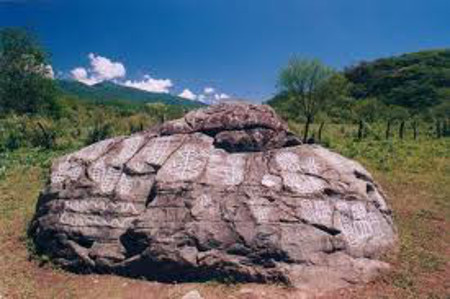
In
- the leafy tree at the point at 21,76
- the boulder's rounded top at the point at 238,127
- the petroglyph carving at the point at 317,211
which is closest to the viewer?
the petroglyph carving at the point at 317,211

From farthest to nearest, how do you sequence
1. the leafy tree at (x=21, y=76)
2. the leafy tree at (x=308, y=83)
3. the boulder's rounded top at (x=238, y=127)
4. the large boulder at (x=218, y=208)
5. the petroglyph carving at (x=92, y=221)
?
the leafy tree at (x=21, y=76), the leafy tree at (x=308, y=83), the boulder's rounded top at (x=238, y=127), the petroglyph carving at (x=92, y=221), the large boulder at (x=218, y=208)

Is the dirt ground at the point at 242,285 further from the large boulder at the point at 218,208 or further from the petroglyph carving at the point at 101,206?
the petroglyph carving at the point at 101,206

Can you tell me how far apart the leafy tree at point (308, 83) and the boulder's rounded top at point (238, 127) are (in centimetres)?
2773

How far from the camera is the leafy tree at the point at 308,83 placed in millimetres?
46750

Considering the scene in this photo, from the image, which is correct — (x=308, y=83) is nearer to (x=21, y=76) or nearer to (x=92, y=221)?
(x=92, y=221)

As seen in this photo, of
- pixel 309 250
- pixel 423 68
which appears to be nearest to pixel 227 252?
pixel 309 250

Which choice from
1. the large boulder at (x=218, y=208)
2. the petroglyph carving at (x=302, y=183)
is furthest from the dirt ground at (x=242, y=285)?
the petroglyph carving at (x=302, y=183)

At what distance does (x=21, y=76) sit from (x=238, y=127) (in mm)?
59367

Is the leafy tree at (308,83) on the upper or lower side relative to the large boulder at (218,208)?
upper

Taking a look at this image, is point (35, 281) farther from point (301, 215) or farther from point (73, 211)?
point (301, 215)

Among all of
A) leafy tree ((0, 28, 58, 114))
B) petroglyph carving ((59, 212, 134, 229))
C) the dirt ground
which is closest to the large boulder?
petroglyph carving ((59, 212, 134, 229))

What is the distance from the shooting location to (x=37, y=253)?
17250 millimetres

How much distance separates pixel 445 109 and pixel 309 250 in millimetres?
54355

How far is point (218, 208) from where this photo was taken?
51.9 ft
